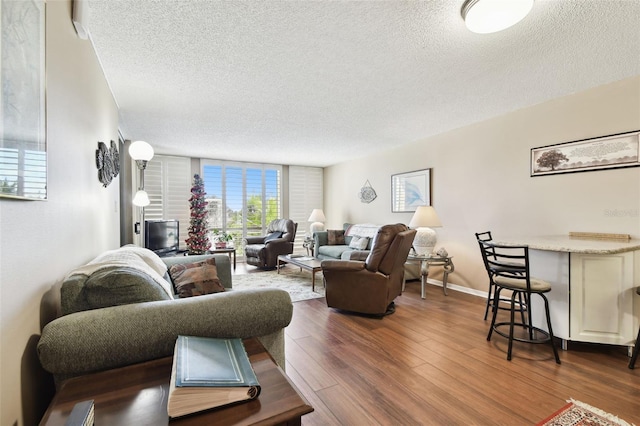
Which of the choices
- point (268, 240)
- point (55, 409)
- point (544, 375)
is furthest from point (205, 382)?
point (268, 240)

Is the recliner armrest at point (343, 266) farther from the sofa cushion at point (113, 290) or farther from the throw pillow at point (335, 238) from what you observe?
the throw pillow at point (335, 238)

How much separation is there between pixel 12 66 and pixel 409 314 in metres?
3.52

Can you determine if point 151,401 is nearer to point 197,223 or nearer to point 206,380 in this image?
point 206,380

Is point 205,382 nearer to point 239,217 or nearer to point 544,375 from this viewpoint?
point 544,375

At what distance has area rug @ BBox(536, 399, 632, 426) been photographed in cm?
154

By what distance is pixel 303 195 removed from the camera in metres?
7.58

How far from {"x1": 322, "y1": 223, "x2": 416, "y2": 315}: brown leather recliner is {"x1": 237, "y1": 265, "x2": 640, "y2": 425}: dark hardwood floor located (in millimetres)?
231

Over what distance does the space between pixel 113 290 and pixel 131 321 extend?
0.81ft

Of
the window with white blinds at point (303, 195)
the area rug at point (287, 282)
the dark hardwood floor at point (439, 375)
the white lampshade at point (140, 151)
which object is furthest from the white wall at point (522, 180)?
the white lampshade at point (140, 151)

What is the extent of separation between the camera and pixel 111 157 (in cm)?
259

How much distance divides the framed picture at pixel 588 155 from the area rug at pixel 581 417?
2.36 m

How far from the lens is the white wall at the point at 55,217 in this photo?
0.88 m

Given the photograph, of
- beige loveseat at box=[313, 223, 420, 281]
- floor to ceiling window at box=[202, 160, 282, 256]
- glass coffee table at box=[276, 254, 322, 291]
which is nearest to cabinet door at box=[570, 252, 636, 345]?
beige loveseat at box=[313, 223, 420, 281]

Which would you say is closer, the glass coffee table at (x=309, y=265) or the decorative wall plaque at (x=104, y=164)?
the decorative wall plaque at (x=104, y=164)
